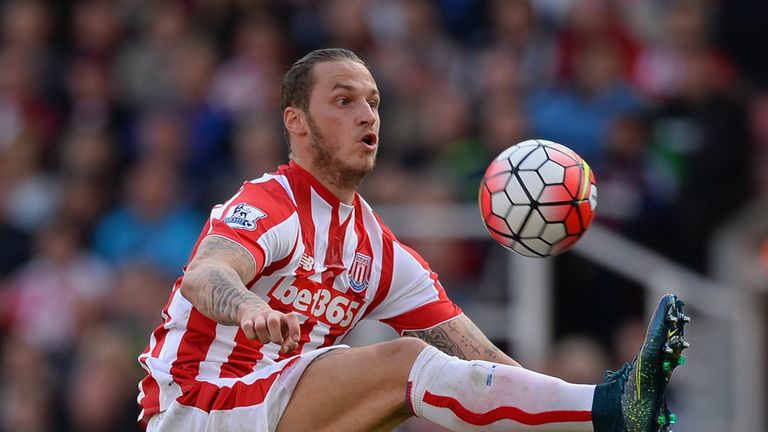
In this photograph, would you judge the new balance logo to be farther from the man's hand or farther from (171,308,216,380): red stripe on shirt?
the man's hand

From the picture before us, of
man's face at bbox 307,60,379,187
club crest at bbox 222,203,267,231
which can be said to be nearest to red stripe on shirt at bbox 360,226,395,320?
man's face at bbox 307,60,379,187

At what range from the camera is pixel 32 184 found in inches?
513

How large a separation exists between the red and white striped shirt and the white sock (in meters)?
0.78

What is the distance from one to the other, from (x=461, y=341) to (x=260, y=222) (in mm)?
1225

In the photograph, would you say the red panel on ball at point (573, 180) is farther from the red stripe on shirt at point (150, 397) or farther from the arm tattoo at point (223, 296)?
the red stripe on shirt at point (150, 397)

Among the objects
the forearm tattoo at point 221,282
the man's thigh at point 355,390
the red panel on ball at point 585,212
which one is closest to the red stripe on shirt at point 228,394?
the man's thigh at point 355,390

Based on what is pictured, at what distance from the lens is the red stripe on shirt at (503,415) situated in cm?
528

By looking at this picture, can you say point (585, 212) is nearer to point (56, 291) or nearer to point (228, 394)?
point (228, 394)

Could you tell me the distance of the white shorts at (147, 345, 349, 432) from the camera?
5.78 metres

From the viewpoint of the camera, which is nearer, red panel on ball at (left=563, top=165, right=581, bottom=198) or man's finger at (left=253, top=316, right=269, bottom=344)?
man's finger at (left=253, top=316, right=269, bottom=344)

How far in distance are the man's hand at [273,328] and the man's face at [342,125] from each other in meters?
1.43

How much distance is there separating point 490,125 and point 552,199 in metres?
4.88

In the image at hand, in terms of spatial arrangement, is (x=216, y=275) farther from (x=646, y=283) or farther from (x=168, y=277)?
(x=168, y=277)

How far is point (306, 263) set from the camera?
6062 millimetres
